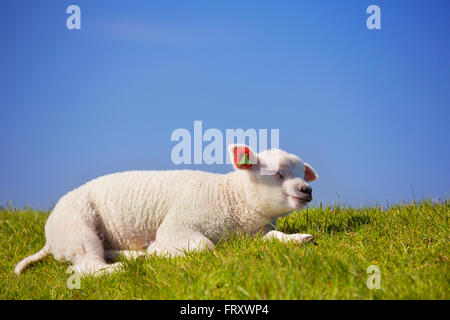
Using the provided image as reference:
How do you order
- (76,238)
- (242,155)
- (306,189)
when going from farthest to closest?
(76,238) → (242,155) → (306,189)

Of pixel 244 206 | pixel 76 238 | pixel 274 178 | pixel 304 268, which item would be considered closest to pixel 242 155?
pixel 274 178

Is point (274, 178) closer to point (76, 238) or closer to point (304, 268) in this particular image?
point (304, 268)

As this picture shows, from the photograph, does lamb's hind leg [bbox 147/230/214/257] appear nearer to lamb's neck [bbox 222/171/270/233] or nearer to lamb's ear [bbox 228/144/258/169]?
lamb's neck [bbox 222/171/270/233]

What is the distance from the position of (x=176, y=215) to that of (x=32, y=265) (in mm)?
2282

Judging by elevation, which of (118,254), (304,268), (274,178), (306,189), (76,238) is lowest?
(118,254)

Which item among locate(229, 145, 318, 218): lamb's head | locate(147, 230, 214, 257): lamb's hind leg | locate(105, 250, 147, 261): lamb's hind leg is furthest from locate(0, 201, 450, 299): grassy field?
locate(229, 145, 318, 218): lamb's head

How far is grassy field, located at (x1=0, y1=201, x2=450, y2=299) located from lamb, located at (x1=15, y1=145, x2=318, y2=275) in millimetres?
346

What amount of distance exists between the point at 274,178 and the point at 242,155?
49 centimetres

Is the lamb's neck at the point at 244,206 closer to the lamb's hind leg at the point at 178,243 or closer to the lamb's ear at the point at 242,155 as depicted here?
the lamb's ear at the point at 242,155

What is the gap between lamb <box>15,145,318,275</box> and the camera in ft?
17.8

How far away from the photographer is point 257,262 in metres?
4.09

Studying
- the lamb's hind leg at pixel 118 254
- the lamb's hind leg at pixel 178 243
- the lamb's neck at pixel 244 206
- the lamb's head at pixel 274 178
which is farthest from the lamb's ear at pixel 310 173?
the lamb's hind leg at pixel 118 254

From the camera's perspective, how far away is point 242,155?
545 cm

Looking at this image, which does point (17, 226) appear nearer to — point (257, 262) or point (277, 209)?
point (277, 209)
